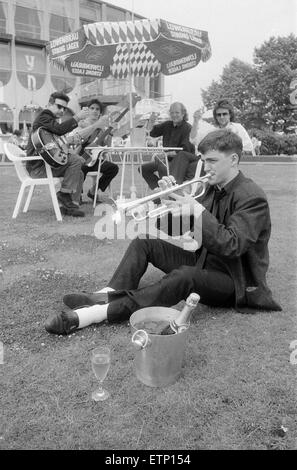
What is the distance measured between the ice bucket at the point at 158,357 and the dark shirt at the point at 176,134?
5274mm

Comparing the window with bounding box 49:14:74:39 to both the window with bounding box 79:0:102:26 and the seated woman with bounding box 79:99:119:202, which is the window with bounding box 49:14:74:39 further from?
the seated woman with bounding box 79:99:119:202

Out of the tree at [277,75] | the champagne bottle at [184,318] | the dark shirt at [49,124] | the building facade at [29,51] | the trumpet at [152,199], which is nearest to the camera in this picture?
the champagne bottle at [184,318]

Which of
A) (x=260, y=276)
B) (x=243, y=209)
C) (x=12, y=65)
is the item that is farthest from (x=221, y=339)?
(x=12, y=65)

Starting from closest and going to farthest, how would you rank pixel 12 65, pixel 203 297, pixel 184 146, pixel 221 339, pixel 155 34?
pixel 221 339
pixel 203 297
pixel 155 34
pixel 184 146
pixel 12 65

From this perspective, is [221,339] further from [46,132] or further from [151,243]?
[46,132]

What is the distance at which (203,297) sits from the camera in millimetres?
2816

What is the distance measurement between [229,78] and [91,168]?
38.7m

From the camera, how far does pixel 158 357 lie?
6.86 feet

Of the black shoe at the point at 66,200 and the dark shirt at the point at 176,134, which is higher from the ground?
the dark shirt at the point at 176,134

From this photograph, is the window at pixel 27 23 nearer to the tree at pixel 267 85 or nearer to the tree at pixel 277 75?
the tree at pixel 267 85

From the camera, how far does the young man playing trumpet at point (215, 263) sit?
260 centimetres

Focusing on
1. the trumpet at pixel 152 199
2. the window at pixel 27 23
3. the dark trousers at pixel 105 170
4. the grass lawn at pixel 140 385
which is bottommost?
the grass lawn at pixel 140 385

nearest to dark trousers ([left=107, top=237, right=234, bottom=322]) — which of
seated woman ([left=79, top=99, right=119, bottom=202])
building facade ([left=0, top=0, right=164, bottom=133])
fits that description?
seated woman ([left=79, top=99, right=119, bottom=202])

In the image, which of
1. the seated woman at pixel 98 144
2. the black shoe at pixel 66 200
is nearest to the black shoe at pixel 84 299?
the black shoe at pixel 66 200
